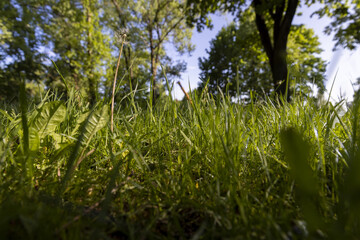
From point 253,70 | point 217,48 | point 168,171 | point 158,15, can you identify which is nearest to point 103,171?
point 168,171

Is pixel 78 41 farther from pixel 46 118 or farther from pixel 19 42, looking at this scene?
pixel 46 118

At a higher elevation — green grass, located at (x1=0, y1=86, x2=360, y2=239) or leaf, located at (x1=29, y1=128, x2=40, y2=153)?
leaf, located at (x1=29, y1=128, x2=40, y2=153)

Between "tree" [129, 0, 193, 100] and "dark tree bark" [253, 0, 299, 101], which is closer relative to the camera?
"dark tree bark" [253, 0, 299, 101]

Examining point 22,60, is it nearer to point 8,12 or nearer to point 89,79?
point 8,12

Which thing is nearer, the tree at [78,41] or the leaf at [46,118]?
the leaf at [46,118]

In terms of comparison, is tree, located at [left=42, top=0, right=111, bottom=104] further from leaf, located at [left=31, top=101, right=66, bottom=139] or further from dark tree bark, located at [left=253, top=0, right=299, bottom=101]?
leaf, located at [left=31, top=101, right=66, bottom=139]

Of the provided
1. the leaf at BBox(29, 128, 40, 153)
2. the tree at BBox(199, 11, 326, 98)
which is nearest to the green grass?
the leaf at BBox(29, 128, 40, 153)

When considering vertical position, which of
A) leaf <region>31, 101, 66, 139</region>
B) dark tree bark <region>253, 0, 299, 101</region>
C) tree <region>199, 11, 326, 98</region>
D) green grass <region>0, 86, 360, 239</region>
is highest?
tree <region>199, 11, 326, 98</region>

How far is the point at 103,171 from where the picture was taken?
2.54 feet

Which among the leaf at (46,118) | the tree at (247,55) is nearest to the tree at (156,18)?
the tree at (247,55)

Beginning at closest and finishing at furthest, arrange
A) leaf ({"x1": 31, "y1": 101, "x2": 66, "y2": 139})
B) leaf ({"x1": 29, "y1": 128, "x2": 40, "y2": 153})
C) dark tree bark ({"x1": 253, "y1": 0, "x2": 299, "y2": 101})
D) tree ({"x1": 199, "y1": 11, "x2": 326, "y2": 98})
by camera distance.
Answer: leaf ({"x1": 29, "y1": 128, "x2": 40, "y2": 153}) → leaf ({"x1": 31, "y1": 101, "x2": 66, "y2": 139}) → dark tree bark ({"x1": 253, "y1": 0, "x2": 299, "y2": 101}) → tree ({"x1": 199, "y1": 11, "x2": 326, "y2": 98})

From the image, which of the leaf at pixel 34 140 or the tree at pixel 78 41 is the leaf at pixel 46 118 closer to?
the leaf at pixel 34 140

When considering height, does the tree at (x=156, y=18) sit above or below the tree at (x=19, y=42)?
above

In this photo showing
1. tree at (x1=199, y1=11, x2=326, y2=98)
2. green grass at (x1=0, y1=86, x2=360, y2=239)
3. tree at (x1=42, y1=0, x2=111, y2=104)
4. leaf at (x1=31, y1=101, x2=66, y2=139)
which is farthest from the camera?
tree at (x1=199, y1=11, x2=326, y2=98)
